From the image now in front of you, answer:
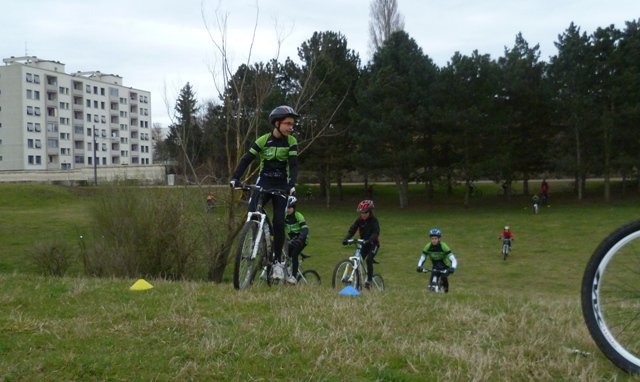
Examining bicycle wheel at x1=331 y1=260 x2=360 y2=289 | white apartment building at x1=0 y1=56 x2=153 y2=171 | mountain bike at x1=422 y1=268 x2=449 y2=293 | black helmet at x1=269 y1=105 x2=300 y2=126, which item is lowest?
mountain bike at x1=422 y1=268 x2=449 y2=293

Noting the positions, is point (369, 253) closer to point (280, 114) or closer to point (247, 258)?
point (247, 258)

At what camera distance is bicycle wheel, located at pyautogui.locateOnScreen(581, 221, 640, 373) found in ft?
11.5

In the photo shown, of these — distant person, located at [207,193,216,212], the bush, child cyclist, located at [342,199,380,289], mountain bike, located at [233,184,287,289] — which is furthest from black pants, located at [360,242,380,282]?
distant person, located at [207,193,216,212]

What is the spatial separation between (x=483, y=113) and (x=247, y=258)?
44.9 meters

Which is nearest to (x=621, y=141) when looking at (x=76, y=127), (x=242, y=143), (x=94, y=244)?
(x=242, y=143)

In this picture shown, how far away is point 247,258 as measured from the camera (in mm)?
7281

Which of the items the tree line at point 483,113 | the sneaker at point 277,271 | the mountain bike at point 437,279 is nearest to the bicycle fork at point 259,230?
the sneaker at point 277,271

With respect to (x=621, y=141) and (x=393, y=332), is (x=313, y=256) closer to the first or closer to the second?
(x=393, y=332)

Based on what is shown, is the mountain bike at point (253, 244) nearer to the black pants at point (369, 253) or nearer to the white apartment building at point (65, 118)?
the black pants at point (369, 253)

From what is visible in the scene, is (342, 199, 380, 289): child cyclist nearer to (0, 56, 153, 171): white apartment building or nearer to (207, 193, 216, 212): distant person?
(207, 193, 216, 212): distant person

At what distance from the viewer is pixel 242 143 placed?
20.3 meters

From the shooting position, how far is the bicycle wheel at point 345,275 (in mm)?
11783

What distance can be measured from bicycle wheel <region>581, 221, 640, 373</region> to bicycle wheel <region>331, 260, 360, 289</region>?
26.9 feet

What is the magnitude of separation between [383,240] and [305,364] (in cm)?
3303
